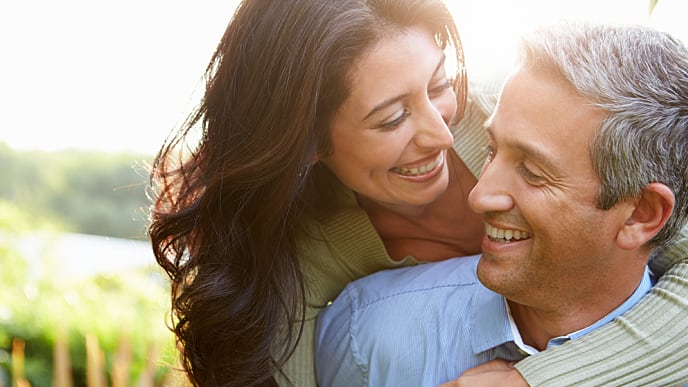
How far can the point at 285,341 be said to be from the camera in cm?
255

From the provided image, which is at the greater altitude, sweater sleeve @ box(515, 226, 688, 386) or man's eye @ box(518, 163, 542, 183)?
man's eye @ box(518, 163, 542, 183)

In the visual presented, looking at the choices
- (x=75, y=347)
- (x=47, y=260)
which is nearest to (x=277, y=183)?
(x=75, y=347)

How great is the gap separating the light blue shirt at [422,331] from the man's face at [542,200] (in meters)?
0.16

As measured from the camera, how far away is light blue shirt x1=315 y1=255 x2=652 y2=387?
2.26 meters

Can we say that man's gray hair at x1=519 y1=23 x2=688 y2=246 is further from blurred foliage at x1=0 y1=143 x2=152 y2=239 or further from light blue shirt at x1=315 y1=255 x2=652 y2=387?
blurred foliage at x1=0 y1=143 x2=152 y2=239

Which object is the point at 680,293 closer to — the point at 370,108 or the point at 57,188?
the point at 370,108

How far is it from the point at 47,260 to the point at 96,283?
32cm

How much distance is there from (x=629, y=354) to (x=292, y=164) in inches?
40.0

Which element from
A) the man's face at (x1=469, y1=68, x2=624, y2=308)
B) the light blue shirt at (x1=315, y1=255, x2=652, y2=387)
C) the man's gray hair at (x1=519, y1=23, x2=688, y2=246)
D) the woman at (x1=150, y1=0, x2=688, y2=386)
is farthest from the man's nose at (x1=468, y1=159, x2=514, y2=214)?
the woman at (x1=150, y1=0, x2=688, y2=386)

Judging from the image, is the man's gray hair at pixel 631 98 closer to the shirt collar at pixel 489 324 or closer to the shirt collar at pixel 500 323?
the shirt collar at pixel 500 323

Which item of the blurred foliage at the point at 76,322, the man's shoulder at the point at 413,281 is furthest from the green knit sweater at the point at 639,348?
the blurred foliage at the point at 76,322

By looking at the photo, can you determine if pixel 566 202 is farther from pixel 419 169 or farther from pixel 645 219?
pixel 419 169

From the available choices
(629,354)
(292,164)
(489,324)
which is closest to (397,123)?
(292,164)

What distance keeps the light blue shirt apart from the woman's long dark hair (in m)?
0.17
